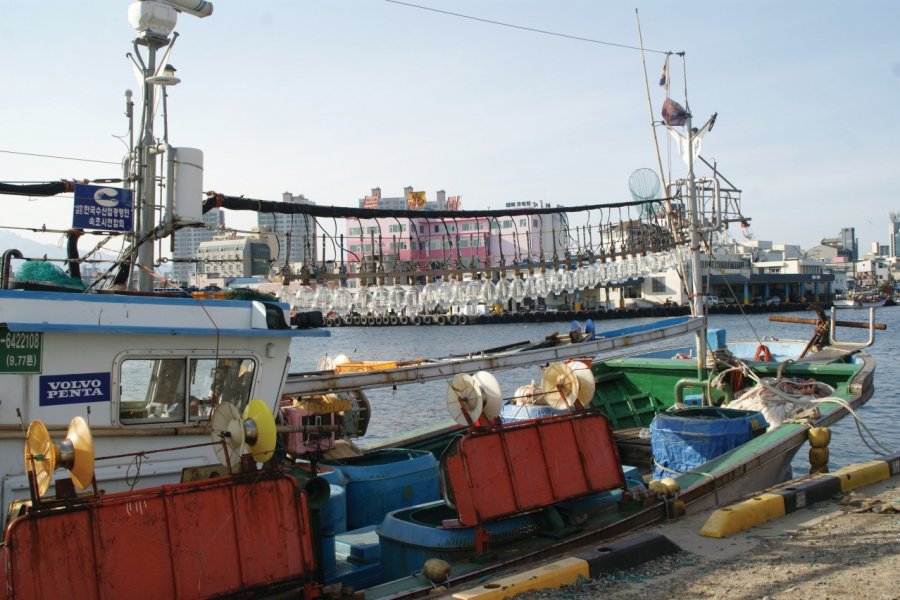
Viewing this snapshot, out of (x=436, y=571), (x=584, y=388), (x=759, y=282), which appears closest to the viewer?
(x=436, y=571)

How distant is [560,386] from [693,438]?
123 inches

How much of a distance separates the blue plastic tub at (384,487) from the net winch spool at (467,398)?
2312 millimetres

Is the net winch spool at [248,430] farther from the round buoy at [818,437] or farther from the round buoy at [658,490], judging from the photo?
the round buoy at [818,437]

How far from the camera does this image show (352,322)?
7675 cm

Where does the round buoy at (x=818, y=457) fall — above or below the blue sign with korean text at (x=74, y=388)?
below

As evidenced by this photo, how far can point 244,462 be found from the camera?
6.85 metres

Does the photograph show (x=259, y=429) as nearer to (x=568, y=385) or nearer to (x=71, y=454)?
(x=71, y=454)

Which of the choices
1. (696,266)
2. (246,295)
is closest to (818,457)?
(696,266)

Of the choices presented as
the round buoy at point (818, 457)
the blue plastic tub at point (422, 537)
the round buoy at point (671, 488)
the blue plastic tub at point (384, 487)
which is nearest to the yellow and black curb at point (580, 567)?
the blue plastic tub at point (422, 537)

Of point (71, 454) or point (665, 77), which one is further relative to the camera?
point (665, 77)

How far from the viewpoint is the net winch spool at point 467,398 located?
8.48m

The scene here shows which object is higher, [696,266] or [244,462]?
[696,266]

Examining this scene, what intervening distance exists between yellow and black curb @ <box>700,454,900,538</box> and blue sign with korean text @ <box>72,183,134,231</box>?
735cm

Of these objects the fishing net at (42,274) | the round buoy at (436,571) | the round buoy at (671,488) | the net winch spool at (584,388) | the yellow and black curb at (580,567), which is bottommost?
the yellow and black curb at (580,567)
